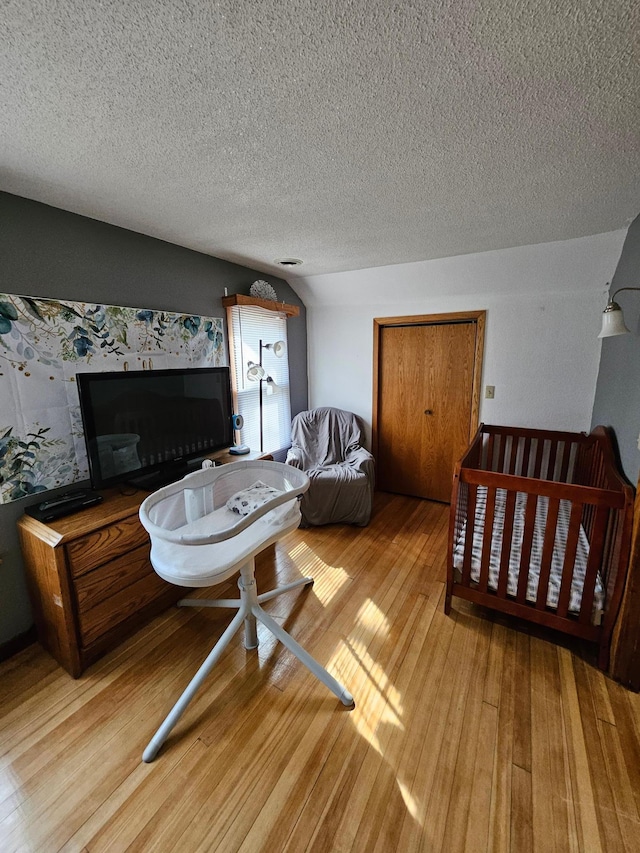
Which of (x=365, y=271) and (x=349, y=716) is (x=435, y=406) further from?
(x=349, y=716)

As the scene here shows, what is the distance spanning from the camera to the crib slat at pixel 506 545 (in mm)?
1788

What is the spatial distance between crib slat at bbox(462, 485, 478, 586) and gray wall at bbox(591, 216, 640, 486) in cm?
72

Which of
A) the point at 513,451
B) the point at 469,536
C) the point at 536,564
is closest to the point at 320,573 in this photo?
the point at 469,536

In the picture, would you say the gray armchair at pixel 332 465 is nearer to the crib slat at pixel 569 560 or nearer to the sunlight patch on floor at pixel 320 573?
the sunlight patch on floor at pixel 320 573

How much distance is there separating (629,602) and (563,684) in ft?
1.58

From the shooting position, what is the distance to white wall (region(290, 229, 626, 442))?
2535 mm

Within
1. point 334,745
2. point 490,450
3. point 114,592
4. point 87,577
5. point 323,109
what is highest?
point 323,109

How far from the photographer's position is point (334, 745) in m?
1.34

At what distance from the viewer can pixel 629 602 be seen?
1475 millimetres

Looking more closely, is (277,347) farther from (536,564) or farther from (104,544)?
(536,564)

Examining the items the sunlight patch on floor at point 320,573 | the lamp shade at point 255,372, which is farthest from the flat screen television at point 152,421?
the sunlight patch on floor at point 320,573

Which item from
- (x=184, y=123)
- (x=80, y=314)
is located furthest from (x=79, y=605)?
(x=184, y=123)

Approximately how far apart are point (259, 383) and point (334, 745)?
2.60 m

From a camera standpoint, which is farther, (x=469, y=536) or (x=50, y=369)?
(x=469, y=536)
